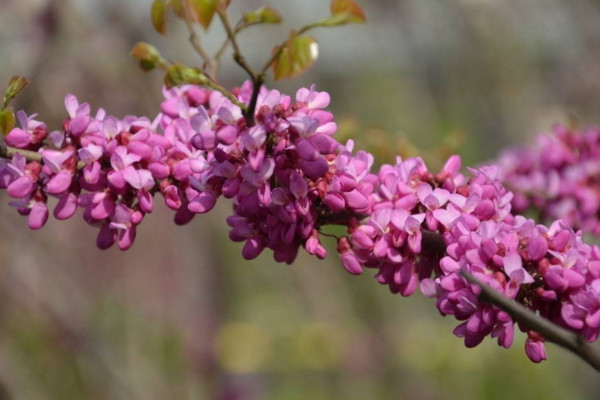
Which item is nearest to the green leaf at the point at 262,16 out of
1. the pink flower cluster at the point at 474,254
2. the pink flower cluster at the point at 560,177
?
the pink flower cluster at the point at 474,254

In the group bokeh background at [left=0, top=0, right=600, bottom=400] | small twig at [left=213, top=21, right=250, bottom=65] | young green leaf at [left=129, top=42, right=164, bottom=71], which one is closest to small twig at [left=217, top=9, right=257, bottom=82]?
small twig at [left=213, top=21, right=250, bottom=65]

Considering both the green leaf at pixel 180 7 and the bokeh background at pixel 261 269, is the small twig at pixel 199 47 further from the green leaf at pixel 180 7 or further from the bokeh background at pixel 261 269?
the bokeh background at pixel 261 269

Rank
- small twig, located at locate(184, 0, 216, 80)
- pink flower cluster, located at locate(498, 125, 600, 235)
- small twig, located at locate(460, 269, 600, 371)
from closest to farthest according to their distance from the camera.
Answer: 1. small twig, located at locate(460, 269, 600, 371)
2. small twig, located at locate(184, 0, 216, 80)
3. pink flower cluster, located at locate(498, 125, 600, 235)

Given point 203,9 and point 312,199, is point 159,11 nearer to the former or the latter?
point 203,9

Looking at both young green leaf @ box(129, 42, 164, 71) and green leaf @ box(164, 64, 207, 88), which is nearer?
green leaf @ box(164, 64, 207, 88)

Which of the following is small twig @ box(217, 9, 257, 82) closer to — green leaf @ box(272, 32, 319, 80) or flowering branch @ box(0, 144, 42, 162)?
green leaf @ box(272, 32, 319, 80)
